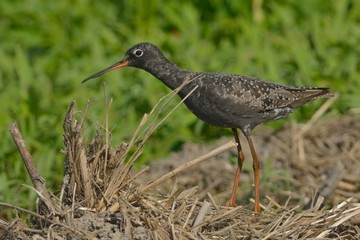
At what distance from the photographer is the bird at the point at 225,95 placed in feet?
26.1

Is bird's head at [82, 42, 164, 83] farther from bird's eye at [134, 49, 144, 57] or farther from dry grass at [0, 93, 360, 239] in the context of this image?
dry grass at [0, 93, 360, 239]

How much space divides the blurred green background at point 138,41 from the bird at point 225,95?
1.44 meters

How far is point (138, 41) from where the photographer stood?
42.5ft

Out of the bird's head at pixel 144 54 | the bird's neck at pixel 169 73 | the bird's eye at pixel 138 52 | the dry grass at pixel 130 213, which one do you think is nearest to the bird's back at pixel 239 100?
the bird's neck at pixel 169 73

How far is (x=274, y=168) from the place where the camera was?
9820 millimetres

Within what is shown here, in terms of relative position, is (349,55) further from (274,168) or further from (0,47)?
(0,47)

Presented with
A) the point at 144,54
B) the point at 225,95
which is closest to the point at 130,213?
the point at 225,95

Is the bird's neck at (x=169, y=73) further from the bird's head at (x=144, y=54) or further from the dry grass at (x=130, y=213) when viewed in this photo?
the dry grass at (x=130, y=213)

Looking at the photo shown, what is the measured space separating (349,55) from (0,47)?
469cm

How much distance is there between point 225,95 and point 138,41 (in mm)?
→ 5078

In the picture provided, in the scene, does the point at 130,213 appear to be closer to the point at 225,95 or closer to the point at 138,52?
the point at 225,95

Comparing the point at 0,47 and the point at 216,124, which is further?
the point at 0,47

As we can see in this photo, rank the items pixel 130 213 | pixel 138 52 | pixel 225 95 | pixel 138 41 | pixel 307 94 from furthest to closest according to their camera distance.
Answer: pixel 138 41 → pixel 307 94 → pixel 138 52 → pixel 225 95 → pixel 130 213

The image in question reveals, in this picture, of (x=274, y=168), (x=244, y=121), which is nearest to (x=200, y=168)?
(x=274, y=168)
